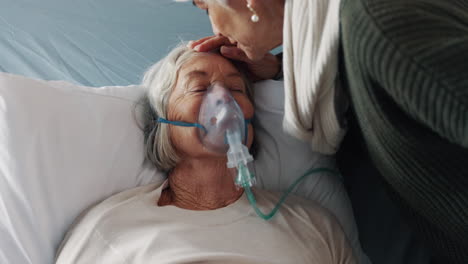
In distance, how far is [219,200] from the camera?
141 cm

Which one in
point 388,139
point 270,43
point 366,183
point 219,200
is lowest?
point 366,183

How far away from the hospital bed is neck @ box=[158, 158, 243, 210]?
74 cm

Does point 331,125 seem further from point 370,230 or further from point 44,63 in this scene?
point 44,63

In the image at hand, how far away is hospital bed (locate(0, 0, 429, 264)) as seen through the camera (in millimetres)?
2037

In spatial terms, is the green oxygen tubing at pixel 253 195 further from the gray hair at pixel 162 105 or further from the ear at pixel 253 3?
the ear at pixel 253 3

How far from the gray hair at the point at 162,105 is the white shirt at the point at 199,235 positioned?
0.12 m

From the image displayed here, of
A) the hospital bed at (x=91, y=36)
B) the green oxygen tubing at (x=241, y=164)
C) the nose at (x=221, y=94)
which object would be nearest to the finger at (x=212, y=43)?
the nose at (x=221, y=94)

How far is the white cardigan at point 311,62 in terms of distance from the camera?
0.86 m

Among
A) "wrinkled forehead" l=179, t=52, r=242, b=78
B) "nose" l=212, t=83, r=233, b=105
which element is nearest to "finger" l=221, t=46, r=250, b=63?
"wrinkled forehead" l=179, t=52, r=242, b=78

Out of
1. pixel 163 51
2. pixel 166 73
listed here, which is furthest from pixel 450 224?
pixel 163 51

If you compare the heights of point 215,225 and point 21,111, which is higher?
point 21,111

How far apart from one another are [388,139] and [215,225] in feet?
2.03

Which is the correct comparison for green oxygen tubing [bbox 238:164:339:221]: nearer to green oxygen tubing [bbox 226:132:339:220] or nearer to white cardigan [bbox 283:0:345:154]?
green oxygen tubing [bbox 226:132:339:220]

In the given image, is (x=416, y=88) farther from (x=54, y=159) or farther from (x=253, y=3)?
(x=54, y=159)
